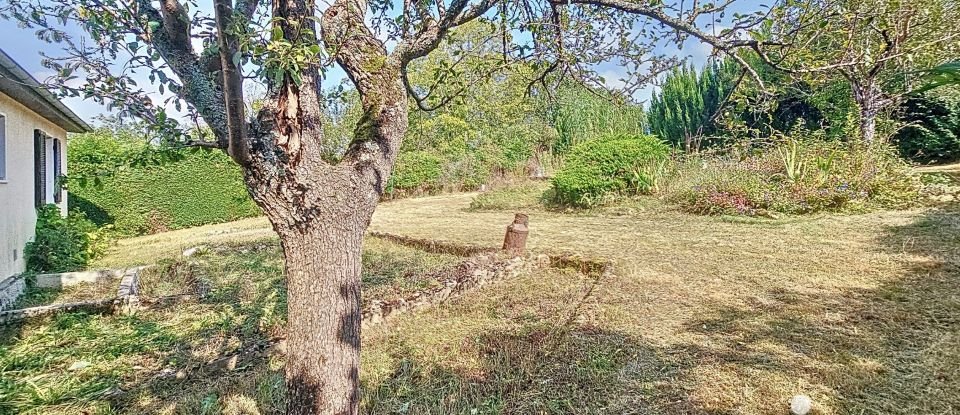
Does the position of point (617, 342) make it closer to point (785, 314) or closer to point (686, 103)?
point (785, 314)

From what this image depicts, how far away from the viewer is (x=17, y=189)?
6188mm

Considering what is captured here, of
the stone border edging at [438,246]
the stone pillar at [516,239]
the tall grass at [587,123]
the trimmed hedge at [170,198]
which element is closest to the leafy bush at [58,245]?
the trimmed hedge at [170,198]

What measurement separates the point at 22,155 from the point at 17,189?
0.56m

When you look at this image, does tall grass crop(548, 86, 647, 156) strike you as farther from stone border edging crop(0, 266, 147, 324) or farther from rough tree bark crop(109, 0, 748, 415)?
rough tree bark crop(109, 0, 748, 415)

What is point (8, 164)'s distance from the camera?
5.75m

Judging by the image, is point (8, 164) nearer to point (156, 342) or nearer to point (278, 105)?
Answer: point (156, 342)

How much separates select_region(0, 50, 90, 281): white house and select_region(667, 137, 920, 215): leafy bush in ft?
29.5

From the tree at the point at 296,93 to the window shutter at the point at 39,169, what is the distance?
739 centimetres

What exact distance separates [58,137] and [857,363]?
12.1 metres

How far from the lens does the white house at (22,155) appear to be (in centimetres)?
550

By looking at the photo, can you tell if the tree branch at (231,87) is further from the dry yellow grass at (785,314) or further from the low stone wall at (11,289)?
the low stone wall at (11,289)

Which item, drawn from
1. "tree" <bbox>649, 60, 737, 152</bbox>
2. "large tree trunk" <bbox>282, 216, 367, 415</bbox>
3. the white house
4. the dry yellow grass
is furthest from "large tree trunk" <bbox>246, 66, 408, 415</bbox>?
"tree" <bbox>649, 60, 737, 152</bbox>

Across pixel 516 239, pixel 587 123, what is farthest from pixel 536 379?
pixel 587 123

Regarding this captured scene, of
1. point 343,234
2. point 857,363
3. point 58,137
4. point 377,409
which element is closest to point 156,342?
point 377,409
